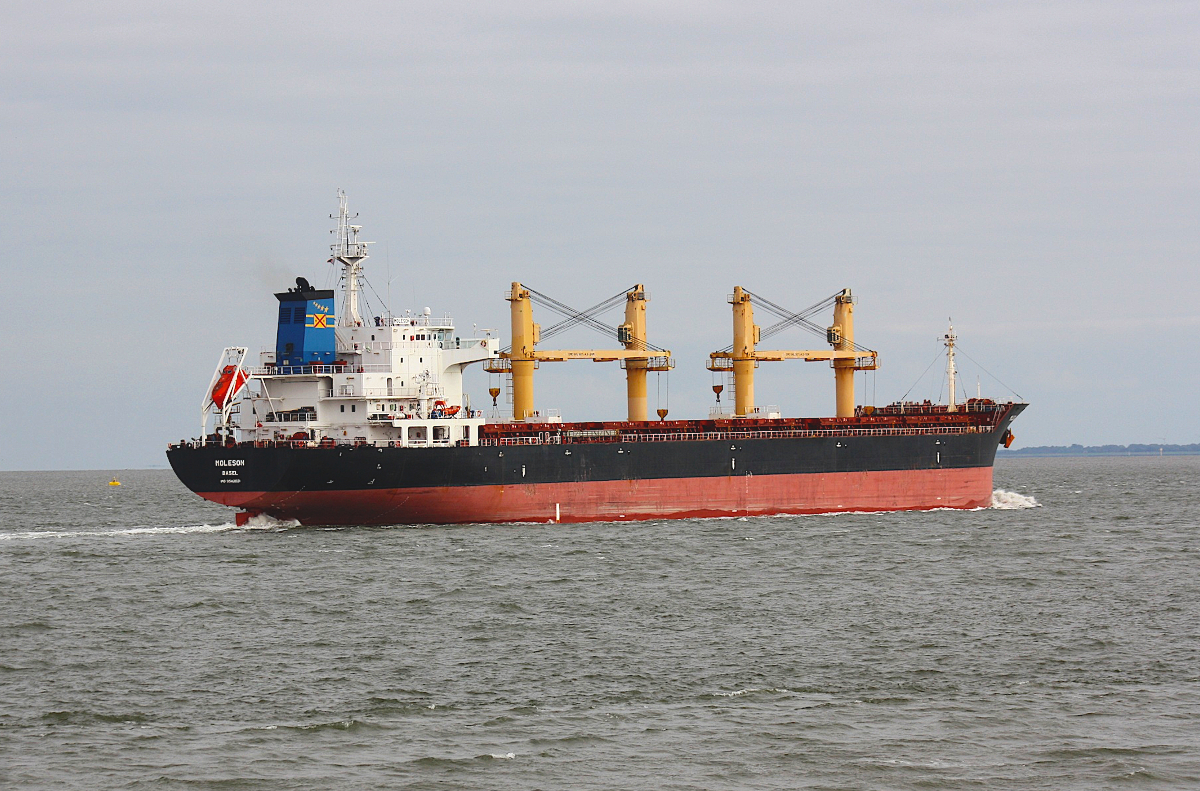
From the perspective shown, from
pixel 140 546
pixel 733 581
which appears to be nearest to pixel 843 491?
pixel 733 581

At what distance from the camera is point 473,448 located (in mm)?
36969

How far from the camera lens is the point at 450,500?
3712 centimetres

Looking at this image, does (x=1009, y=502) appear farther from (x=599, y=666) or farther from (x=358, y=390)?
(x=599, y=666)

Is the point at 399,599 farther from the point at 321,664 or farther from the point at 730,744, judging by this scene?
the point at 730,744

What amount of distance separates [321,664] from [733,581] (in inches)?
413

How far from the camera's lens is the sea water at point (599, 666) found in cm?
1385

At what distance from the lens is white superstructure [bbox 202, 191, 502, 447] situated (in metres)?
37.7

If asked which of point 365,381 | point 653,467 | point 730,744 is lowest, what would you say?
point 730,744

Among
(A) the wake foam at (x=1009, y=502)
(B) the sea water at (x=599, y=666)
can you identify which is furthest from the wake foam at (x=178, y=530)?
(A) the wake foam at (x=1009, y=502)

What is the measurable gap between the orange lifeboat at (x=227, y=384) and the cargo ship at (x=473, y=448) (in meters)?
0.05

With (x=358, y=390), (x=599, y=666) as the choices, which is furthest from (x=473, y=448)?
(x=599, y=666)

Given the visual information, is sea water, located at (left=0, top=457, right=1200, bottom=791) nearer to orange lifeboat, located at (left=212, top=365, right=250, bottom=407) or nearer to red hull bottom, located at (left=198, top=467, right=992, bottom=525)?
red hull bottom, located at (left=198, top=467, right=992, bottom=525)

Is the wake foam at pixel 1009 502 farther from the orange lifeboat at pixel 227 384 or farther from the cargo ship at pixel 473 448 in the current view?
the orange lifeboat at pixel 227 384

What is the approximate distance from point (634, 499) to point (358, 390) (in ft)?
30.7
